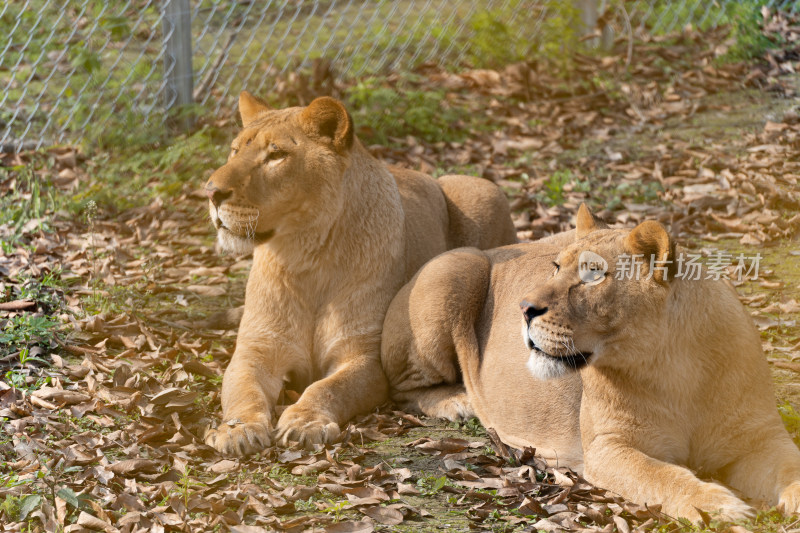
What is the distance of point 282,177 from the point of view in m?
5.23

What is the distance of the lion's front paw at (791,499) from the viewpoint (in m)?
3.64

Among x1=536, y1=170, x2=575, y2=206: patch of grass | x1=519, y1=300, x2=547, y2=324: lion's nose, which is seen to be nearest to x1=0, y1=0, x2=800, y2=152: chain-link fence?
x1=536, y1=170, x2=575, y2=206: patch of grass

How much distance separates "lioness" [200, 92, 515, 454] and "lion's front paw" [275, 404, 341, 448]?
1cm

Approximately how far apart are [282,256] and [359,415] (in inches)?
39.4

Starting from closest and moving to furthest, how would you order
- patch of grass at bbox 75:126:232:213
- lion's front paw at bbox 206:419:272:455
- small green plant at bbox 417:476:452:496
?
small green plant at bbox 417:476:452:496, lion's front paw at bbox 206:419:272:455, patch of grass at bbox 75:126:232:213

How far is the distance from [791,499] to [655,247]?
1091 millimetres

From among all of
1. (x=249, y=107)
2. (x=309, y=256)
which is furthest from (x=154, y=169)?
(x=309, y=256)

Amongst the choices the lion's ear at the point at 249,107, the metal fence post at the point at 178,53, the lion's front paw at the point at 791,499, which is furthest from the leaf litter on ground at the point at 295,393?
the lion's ear at the point at 249,107

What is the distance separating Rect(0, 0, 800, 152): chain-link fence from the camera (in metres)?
9.17

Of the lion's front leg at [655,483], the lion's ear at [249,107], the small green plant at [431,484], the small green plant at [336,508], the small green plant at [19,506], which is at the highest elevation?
the lion's ear at [249,107]

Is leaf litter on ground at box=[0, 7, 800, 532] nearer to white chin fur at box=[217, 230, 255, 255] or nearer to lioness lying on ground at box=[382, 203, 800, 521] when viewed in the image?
lioness lying on ground at box=[382, 203, 800, 521]

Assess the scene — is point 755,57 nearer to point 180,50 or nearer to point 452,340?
point 180,50

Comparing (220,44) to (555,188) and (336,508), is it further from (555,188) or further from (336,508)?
(336,508)

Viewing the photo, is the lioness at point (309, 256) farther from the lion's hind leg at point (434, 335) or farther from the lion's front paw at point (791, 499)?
the lion's front paw at point (791, 499)
